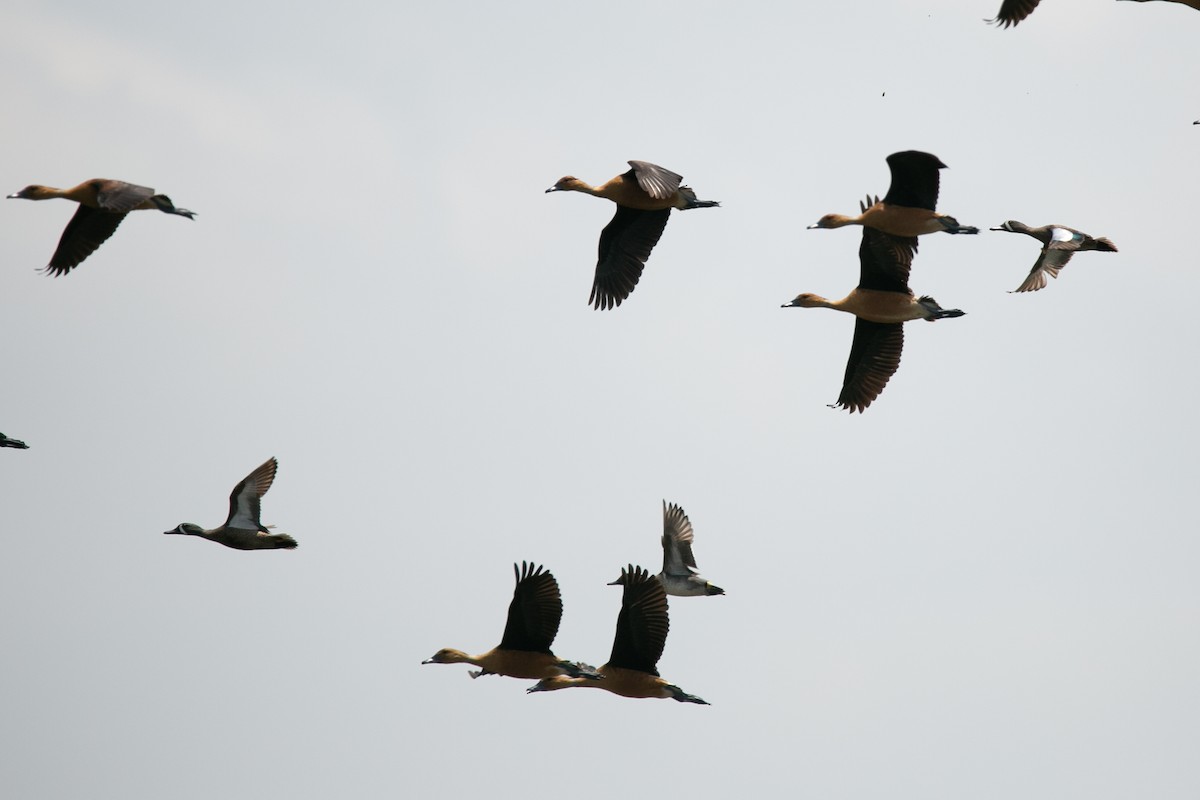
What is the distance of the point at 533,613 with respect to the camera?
81.7ft

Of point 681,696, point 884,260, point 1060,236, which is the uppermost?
point 1060,236

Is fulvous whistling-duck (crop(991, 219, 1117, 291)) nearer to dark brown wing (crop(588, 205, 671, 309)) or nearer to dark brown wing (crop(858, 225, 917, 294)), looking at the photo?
dark brown wing (crop(858, 225, 917, 294))

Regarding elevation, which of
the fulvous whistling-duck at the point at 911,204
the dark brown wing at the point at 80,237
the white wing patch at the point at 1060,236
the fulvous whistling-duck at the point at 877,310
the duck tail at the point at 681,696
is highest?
the white wing patch at the point at 1060,236

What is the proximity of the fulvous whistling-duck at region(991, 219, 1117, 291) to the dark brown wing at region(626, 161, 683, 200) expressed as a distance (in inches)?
244

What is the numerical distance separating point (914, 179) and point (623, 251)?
18.9ft

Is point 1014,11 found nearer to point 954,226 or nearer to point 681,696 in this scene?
point 954,226

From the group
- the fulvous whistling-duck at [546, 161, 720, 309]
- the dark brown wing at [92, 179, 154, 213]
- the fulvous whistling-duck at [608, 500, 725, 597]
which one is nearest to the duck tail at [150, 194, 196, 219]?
the dark brown wing at [92, 179, 154, 213]

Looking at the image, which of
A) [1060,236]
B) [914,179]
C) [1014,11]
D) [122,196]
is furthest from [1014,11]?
[122,196]

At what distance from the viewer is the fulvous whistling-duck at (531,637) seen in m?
24.7

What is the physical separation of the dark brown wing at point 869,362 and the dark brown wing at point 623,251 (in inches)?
149

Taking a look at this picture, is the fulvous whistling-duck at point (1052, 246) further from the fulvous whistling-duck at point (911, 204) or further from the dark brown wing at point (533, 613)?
the dark brown wing at point (533, 613)

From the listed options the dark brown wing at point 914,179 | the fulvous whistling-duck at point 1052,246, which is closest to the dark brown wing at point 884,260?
the dark brown wing at point 914,179

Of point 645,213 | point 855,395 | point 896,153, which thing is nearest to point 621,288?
point 645,213

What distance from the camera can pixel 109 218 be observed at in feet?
87.3
